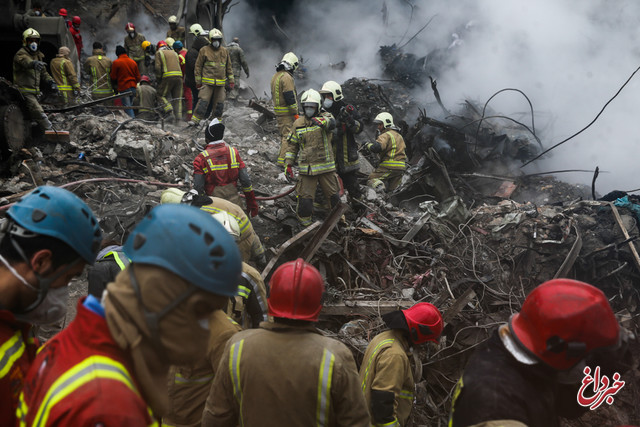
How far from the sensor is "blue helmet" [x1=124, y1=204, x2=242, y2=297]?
1.26 meters

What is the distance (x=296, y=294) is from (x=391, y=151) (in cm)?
657

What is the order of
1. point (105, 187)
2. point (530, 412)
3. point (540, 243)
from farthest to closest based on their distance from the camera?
point (105, 187) < point (540, 243) < point (530, 412)

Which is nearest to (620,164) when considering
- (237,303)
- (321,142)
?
(321,142)

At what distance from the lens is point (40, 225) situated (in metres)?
1.65

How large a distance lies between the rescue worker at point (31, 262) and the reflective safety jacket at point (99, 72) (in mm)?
10243

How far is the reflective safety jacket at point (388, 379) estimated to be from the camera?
8.83 feet

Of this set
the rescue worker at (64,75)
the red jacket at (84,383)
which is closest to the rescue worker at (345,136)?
the red jacket at (84,383)

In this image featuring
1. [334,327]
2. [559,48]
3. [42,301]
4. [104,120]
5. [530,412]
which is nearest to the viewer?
[530,412]

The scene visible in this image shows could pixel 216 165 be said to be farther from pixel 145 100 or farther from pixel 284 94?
pixel 145 100

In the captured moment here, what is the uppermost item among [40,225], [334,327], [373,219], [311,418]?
[40,225]

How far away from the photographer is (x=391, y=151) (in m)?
8.35

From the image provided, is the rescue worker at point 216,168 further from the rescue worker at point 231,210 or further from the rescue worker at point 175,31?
the rescue worker at point 175,31

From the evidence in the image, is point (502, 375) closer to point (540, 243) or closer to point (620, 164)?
point (540, 243)

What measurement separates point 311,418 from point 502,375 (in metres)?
0.92
